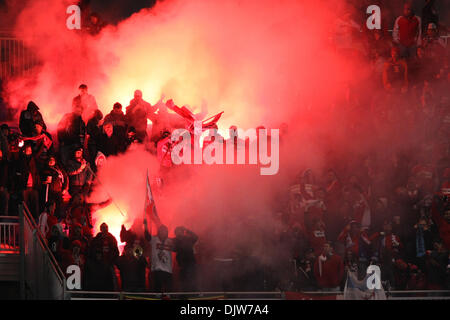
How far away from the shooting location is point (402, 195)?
47.7 ft

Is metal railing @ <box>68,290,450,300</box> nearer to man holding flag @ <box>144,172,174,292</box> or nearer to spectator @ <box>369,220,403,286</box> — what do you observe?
man holding flag @ <box>144,172,174,292</box>

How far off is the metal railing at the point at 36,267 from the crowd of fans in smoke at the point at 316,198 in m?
0.26

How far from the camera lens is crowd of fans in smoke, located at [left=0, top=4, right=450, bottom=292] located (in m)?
13.3

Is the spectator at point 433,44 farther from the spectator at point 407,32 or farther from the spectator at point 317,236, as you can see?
the spectator at point 317,236

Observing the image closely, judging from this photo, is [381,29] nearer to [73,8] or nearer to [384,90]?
[384,90]

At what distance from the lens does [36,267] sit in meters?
13.1

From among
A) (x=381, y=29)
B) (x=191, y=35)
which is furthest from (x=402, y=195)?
(x=191, y=35)

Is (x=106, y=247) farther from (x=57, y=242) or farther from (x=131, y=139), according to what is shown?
(x=131, y=139)

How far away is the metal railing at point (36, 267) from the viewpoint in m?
12.7

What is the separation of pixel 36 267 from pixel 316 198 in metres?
3.80

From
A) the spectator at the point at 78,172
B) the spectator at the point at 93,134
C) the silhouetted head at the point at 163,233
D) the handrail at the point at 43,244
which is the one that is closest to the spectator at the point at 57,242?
the handrail at the point at 43,244

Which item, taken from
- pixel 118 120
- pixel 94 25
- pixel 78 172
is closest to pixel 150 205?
pixel 78 172

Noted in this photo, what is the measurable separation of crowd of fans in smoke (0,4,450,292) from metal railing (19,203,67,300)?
0.85ft
